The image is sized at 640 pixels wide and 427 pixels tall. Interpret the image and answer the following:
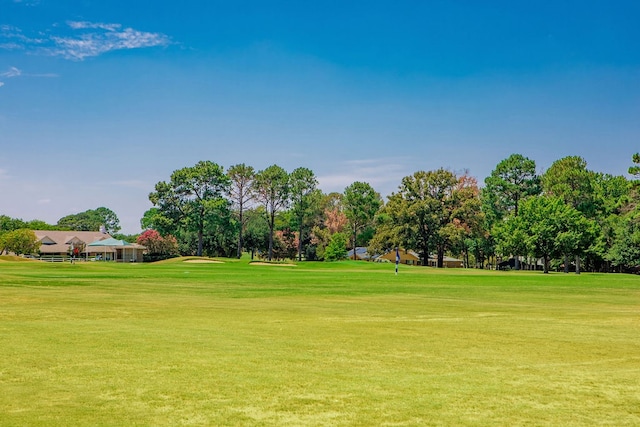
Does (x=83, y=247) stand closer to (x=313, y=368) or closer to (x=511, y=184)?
(x=511, y=184)

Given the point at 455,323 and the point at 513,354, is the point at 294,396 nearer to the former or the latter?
the point at 513,354

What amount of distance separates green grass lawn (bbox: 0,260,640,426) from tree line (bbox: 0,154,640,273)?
66201 mm

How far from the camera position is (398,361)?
13.3 m

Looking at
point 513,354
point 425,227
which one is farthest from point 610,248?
point 513,354

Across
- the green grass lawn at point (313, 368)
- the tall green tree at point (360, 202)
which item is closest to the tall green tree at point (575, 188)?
the tall green tree at point (360, 202)

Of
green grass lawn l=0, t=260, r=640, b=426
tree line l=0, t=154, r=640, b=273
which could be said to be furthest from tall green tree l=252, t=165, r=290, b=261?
green grass lawn l=0, t=260, r=640, b=426

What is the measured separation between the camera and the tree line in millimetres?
101062

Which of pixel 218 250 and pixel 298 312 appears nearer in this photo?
pixel 298 312

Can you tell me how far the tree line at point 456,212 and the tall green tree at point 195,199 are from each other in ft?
0.71

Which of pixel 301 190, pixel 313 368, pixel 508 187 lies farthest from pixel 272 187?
pixel 313 368

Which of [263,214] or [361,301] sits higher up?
[263,214]

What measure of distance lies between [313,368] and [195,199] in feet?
422

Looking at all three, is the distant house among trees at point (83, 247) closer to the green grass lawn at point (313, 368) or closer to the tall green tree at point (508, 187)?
the tall green tree at point (508, 187)

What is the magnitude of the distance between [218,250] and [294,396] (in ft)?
492
